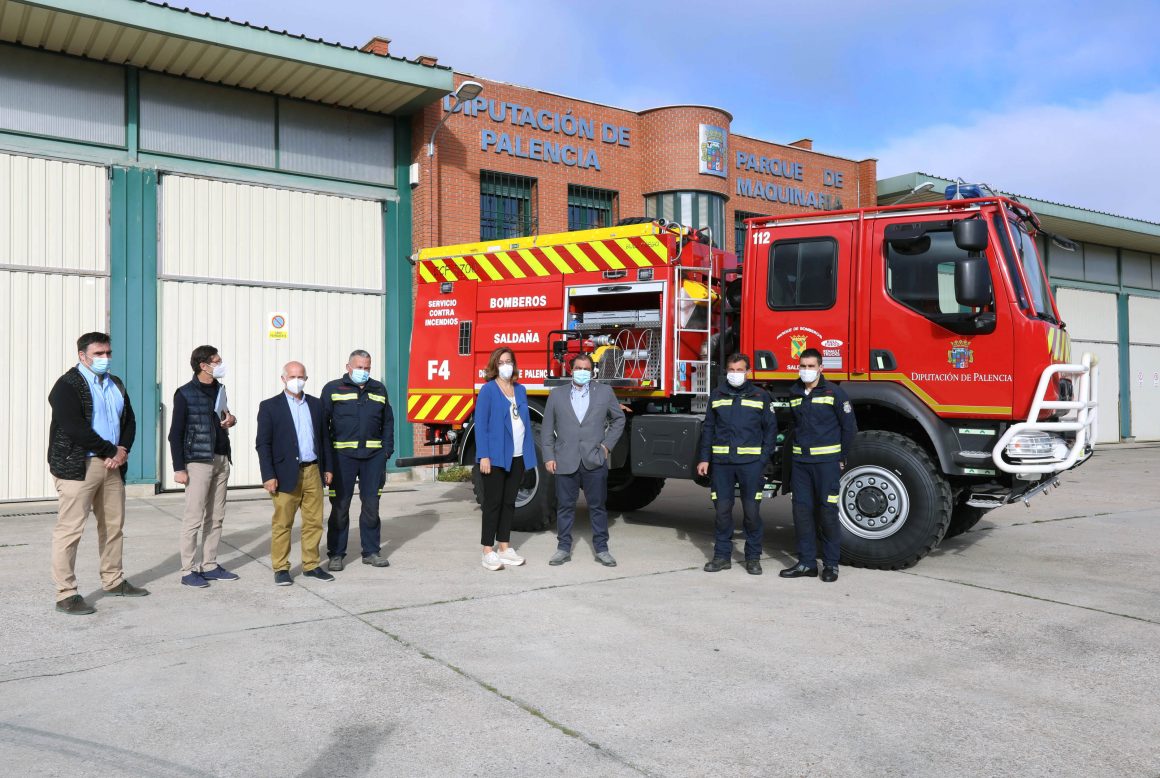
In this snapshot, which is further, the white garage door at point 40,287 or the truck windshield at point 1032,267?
the white garage door at point 40,287

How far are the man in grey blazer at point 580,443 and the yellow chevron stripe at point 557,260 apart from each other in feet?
4.88

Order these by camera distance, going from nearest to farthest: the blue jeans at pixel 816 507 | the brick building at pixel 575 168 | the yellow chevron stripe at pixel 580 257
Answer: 1. the blue jeans at pixel 816 507
2. the yellow chevron stripe at pixel 580 257
3. the brick building at pixel 575 168

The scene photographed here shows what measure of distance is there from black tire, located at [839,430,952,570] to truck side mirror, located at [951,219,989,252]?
1.57m

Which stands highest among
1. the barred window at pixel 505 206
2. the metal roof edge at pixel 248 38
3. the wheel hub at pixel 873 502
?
the metal roof edge at pixel 248 38

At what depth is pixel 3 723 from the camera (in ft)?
13.4

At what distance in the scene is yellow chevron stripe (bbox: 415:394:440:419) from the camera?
34.1ft

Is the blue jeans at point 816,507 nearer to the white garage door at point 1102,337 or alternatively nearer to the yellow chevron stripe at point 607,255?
the yellow chevron stripe at point 607,255

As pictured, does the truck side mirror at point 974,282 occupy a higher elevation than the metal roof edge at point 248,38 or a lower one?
lower

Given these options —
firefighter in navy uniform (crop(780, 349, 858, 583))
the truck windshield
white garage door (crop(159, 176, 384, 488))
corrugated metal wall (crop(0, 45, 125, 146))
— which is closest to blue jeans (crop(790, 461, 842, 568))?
firefighter in navy uniform (crop(780, 349, 858, 583))

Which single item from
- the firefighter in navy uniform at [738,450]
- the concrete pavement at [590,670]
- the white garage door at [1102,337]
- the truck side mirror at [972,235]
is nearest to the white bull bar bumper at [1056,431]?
the concrete pavement at [590,670]

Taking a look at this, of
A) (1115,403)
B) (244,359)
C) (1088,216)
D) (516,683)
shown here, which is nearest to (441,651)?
(516,683)

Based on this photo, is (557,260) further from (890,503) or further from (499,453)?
(890,503)

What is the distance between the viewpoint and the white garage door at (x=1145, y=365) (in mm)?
27562

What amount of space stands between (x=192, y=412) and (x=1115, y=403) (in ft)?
89.3
